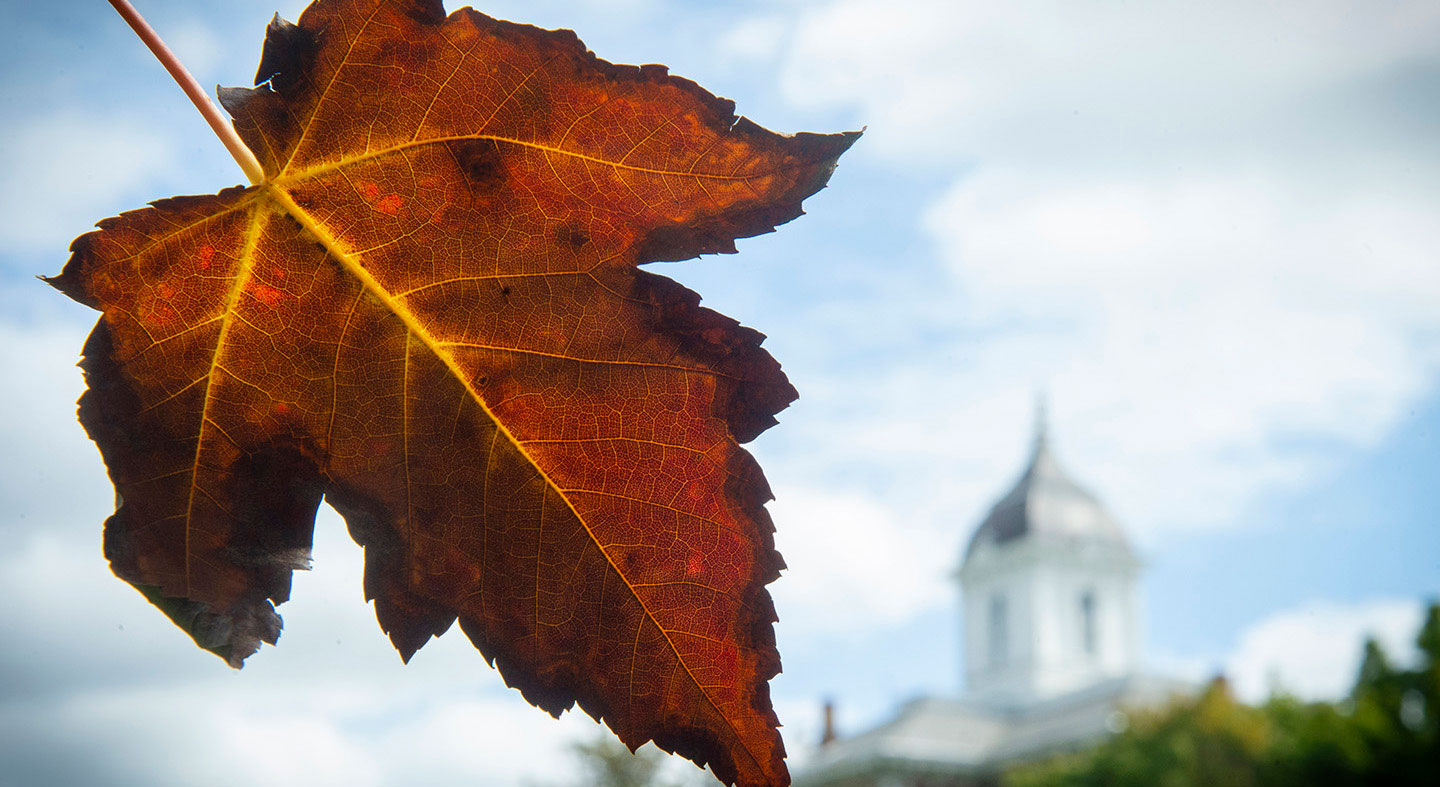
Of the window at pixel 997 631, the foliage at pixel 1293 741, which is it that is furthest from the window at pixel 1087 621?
the foliage at pixel 1293 741

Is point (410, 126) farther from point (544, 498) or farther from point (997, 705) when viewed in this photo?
point (997, 705)

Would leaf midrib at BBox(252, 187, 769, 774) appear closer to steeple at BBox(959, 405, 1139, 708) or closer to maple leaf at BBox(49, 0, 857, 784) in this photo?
maple leaf at BBox(49, 0, 857, 784)

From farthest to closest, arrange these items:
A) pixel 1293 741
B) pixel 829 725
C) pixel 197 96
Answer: pixel 829 725 < pixel 1293 741 < pixel 197 96

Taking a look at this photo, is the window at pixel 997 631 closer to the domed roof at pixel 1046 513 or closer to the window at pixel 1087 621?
the domed roof at pixel 1046 513

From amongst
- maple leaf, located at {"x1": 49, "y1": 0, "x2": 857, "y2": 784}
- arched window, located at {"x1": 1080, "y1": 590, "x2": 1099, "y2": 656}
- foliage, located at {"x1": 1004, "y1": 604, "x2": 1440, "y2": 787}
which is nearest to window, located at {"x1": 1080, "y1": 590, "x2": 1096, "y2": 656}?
arched window, located at {"x1": 1080, "y1": 590, "x2": 1099, "y2": 656}

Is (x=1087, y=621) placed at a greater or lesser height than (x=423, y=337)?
greater

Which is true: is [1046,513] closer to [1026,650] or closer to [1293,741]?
[1026,650]

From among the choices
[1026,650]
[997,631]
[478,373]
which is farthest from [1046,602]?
[478,373]
